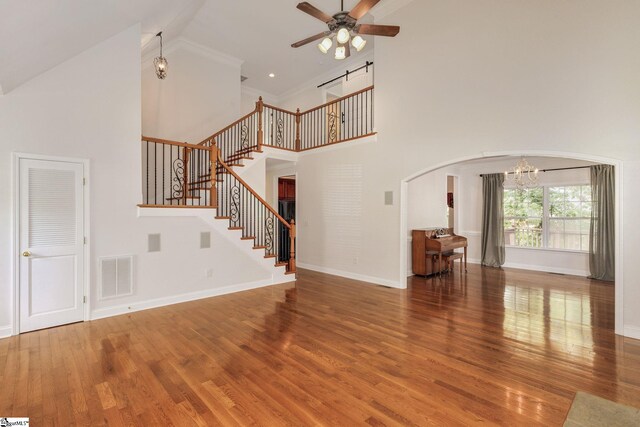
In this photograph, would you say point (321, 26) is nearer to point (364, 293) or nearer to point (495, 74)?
point (495, 74)

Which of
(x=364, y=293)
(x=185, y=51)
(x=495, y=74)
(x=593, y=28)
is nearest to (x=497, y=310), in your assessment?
(x=364, y=293)

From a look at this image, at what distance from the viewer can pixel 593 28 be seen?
12.1 ft

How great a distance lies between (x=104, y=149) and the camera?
416cm

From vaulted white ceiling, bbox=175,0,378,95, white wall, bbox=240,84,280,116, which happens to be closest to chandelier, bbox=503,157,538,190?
vaulted white ceiling, bbox=175,0,378,95

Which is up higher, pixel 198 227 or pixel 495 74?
pixel 495 74

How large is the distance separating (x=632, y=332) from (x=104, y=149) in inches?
267

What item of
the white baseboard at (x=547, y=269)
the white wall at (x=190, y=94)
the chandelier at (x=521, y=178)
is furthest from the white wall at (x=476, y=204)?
the white wall at (x=190, y=94)

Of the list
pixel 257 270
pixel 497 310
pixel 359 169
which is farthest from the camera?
pixel 359 169

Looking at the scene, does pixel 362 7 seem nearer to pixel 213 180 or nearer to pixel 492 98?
pixel 492 98

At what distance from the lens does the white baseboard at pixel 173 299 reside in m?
4.15

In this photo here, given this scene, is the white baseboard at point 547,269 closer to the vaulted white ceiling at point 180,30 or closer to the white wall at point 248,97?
the vaulted white ceiling at point 180,30

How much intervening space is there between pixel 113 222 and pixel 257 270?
239 centimetres

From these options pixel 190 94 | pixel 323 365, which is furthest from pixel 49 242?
pixel 190 94

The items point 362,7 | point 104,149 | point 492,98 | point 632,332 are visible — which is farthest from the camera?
point 492,98
